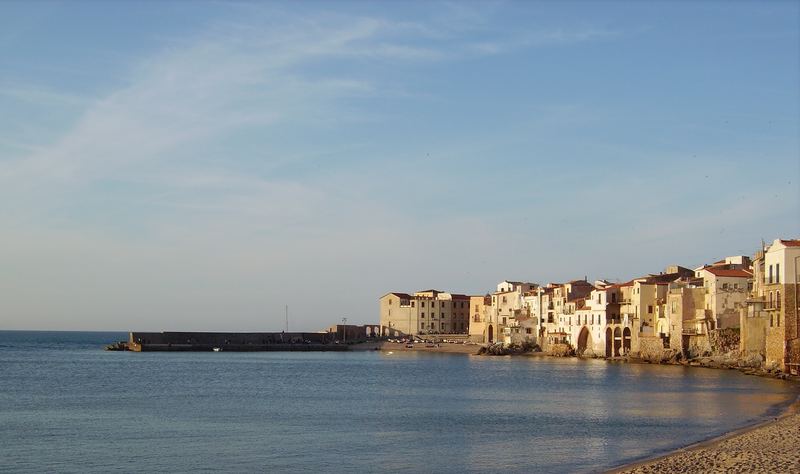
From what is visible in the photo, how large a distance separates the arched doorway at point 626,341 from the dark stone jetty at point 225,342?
173 feet

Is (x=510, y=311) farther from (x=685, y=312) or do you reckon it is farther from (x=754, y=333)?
(x=754, y=333)

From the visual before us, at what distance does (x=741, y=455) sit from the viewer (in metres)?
28.9

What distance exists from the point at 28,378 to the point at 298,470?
5181 cm

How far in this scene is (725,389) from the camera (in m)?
59.7

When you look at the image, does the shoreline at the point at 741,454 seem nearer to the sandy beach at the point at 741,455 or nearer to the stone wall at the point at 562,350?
the sandy beach at the point at 741,455

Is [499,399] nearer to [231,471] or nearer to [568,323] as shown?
[231,471]

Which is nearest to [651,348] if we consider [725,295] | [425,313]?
[725,295]

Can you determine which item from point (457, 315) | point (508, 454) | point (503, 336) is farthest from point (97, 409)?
point (457, 315)

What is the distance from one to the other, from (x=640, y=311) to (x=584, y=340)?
14349mm

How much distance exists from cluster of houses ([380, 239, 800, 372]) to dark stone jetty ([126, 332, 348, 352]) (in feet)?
40.9

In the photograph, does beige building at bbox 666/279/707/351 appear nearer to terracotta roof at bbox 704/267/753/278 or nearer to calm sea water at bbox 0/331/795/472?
terracotta roof at bbox 704/267/753/278

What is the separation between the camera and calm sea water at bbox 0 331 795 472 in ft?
103

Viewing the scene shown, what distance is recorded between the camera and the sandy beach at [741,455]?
2633cm

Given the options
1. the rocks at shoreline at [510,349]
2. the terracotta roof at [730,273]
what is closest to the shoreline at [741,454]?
the terracotta roof at [730,273]
